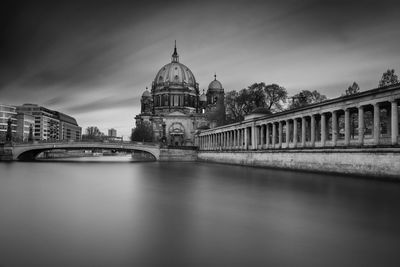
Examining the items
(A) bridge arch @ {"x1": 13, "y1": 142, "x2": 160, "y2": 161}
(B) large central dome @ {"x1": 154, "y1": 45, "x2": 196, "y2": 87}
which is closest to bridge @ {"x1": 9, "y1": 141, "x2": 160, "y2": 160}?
(A) bridge arch @ {"x1": 13, "y1": 142, "x2": 160, "y2": 161}

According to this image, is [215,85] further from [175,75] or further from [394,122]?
[394,122]

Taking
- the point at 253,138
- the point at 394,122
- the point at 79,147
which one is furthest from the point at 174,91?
the point at 394,122

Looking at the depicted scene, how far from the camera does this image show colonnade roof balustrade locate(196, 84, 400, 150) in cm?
2330

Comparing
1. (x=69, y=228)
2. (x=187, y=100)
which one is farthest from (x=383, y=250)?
(x=187, y=100)

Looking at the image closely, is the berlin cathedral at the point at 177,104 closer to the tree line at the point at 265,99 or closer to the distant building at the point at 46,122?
the tree line at the point at 265,99

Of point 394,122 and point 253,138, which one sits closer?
point 394,122

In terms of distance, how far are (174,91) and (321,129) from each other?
82065 mm

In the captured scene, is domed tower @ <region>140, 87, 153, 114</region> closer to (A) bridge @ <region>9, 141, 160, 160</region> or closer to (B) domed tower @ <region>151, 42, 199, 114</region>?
(B) domed tower @ <region>151, 42, 199, 114</region>

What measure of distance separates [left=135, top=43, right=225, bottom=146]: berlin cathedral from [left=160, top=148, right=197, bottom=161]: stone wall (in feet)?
55.0

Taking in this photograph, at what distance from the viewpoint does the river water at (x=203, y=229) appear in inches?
286

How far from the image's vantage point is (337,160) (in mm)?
25812

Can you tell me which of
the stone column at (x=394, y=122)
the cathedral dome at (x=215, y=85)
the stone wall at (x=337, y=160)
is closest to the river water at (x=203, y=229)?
the stone wall at (x=337, y=160)

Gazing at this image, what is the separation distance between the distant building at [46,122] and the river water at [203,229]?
5199 inches

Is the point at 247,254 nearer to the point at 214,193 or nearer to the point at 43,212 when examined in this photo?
the point at 43,212
